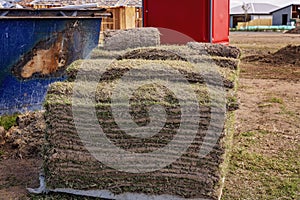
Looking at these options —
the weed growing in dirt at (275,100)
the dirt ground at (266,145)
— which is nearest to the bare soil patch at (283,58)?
the dirt ground at (266,145)

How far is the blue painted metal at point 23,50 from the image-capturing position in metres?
5.02

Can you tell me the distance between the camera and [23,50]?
508 cm

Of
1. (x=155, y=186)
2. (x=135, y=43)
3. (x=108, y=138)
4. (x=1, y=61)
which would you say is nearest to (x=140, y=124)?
(x=108, y=138)

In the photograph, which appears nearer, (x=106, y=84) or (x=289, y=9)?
(x=106, y=84)

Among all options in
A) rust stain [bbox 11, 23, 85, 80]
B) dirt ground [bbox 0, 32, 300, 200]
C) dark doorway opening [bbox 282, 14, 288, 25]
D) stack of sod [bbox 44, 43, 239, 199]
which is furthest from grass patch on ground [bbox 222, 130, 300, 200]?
dark doorway opening [bbox 282, 14, 288, 25]

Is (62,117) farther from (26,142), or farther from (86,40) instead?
(86,40)

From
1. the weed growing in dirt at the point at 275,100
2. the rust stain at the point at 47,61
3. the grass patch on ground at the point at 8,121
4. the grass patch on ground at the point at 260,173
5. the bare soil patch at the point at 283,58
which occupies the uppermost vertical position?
the rust stain at the point at 47,61

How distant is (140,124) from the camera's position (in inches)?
121

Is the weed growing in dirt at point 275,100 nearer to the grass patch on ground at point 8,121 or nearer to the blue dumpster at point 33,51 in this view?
the blue dumpster at point 33,51

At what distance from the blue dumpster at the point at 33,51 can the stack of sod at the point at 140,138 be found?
6.39ft

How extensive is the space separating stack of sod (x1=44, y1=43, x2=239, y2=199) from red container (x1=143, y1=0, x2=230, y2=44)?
172cm

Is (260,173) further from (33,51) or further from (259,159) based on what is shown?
(33,51)

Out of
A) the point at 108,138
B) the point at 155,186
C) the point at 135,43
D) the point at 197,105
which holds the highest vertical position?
the point at 135,43

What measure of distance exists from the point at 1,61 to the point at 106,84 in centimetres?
225
